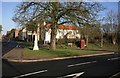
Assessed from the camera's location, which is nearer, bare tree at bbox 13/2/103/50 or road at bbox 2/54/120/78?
road at bbox 2/54/120/78

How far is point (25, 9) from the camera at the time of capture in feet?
113

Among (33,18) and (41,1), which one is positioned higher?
(41,1)

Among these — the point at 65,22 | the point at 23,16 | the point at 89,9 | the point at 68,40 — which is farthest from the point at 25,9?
the point at 68,40

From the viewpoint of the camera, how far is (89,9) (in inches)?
1340

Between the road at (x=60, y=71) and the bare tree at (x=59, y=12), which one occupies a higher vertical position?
the bare tree at (x=59, y=12)

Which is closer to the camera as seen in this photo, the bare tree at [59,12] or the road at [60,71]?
the road at [60,71]

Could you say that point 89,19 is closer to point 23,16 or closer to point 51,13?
point 51,13

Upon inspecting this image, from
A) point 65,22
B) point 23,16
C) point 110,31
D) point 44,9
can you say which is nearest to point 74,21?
point 65,22

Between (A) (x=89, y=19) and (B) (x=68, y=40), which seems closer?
(A) (x=89, y=19)

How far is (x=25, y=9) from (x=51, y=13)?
3593 mm

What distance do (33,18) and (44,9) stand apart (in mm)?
1842

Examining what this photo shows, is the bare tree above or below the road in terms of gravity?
above

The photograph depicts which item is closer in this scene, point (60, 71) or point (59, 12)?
point (60, 71)

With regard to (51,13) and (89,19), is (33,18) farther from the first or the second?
(89,19)
